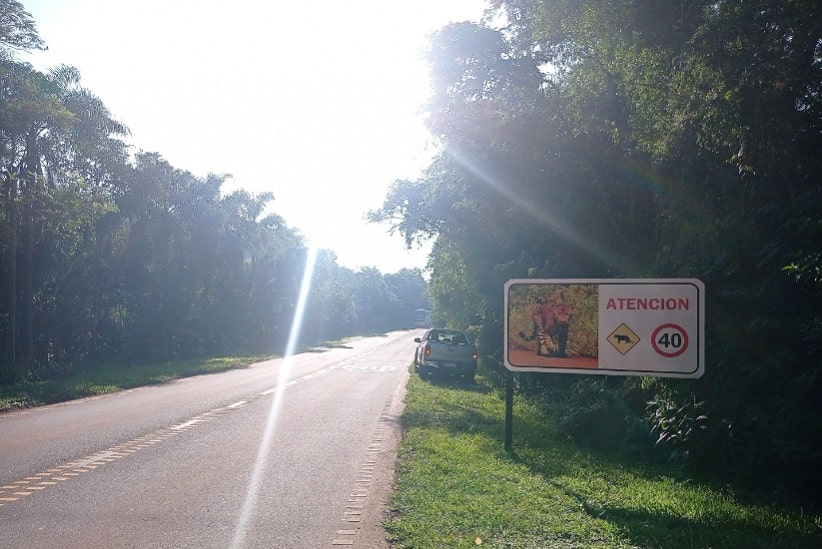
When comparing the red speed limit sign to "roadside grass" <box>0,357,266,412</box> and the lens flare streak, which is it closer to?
the lens flare streak

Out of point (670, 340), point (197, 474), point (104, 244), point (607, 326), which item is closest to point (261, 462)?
point (197, 474)

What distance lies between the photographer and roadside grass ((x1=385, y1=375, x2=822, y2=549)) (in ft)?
21.1

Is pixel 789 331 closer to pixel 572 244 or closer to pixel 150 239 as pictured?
pixel 572 244

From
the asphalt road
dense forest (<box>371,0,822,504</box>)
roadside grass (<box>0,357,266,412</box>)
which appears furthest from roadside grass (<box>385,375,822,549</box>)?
roadside grass (<box>0,357,266,412</box>)

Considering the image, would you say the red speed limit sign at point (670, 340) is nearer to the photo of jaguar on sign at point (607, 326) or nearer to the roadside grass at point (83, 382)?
the photo of jaguar on sign at point (607, 326)

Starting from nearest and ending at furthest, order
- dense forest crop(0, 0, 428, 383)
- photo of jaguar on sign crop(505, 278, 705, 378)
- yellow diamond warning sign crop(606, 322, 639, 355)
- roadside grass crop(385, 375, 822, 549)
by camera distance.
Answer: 1. roadside grass crop(385, 375, 822, 549)
2. photo of jaguar on sign crop(505, 278, 705, 378)
3. yellow diamond warning sign crop(606, 322, 639, 355)
4. dense forest crop(0, 0, 428, 383)

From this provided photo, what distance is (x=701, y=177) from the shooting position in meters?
10.6

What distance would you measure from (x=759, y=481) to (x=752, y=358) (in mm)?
1453

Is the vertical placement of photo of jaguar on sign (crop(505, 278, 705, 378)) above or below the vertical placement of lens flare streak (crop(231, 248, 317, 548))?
above

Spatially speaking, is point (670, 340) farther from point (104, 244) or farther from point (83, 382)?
point (104, 244)

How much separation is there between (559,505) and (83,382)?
66.0ft

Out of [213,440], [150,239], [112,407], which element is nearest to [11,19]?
[112,407]

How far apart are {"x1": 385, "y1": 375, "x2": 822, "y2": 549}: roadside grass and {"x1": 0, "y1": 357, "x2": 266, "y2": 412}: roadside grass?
1180cm

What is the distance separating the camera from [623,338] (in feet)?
29.1
